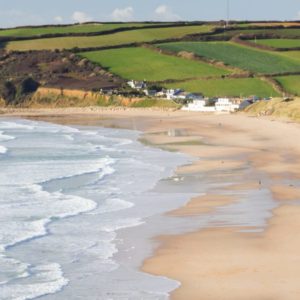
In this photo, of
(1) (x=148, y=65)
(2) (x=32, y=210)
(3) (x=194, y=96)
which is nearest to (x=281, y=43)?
(1) (x=148, y=65)

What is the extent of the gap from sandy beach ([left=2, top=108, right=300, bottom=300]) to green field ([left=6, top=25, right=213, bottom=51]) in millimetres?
53955

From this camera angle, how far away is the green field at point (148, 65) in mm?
98562

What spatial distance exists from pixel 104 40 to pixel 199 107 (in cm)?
3205

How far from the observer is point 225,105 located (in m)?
81.2

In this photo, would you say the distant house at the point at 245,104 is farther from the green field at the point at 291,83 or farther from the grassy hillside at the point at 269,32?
the grassy hillside at the point at 269,32

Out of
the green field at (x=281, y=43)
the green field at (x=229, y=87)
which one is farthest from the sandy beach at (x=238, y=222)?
the green field at (x=281, y=43)

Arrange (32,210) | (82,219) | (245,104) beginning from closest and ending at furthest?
(82,219) < (32,210) < (245,104)

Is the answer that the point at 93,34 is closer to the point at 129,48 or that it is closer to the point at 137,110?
the point at 129,48

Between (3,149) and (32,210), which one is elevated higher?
(3,149)

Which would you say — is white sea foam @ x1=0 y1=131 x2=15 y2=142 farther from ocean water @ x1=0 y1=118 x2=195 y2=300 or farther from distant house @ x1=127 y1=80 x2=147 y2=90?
distant house @ x1=127 y1=80 x2=147 y2=90

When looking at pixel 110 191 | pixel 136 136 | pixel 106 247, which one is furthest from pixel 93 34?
pixel 106 247

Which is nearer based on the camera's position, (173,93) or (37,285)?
(37,285)

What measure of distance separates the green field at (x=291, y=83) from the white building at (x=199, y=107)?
7837mm

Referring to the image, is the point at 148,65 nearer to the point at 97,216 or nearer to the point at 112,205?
the point at 112,205
